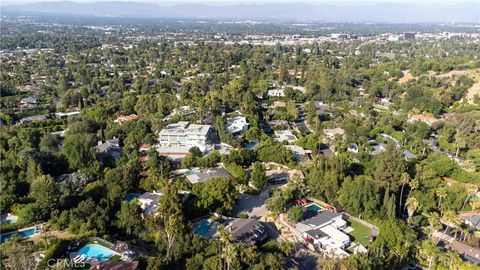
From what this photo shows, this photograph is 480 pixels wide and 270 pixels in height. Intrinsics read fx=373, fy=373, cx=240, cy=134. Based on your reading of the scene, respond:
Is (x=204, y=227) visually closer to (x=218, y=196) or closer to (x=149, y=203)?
(x=218, y=196)

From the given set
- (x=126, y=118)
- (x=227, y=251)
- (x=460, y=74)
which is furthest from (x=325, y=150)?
(x=460, y=74)

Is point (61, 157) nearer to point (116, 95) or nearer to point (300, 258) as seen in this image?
point (300, 258)

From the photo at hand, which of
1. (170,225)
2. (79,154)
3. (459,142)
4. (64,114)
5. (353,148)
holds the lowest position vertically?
(64,114)

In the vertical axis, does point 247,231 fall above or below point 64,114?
below

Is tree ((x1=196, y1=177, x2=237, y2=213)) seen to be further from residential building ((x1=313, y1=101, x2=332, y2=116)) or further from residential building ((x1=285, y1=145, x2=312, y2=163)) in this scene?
residential building ((x1=313, y1=101, x2=332, y2=116))

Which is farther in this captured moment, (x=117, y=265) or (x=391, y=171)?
(x=391, y=171)

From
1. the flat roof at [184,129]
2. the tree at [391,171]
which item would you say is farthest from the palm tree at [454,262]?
the flat roof at [184,129]

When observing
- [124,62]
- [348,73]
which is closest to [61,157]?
[348,73]
